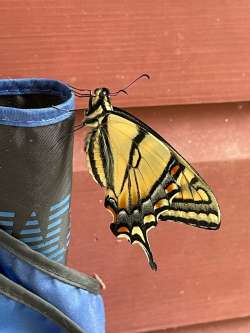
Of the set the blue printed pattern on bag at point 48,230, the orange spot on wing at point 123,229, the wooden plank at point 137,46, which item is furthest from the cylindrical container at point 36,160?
the wooden plank at point 137,46

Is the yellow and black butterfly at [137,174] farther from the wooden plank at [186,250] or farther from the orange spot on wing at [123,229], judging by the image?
the wooden plank at [186,250]

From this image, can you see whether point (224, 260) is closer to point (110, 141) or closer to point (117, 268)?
point (117, 268)

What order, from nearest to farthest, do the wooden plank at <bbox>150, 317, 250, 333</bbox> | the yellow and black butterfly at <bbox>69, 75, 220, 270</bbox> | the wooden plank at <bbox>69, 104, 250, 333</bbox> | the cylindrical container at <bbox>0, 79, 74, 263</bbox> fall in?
the cylindrical container at <bbox>0, 79, 74, 263</bbox>
the yellow and black butterfly at <bbox>69, 75, 220, 270</bbox>
the wooden plank at <bbox>69, 104, 250, 333</bbox>
the wooden plank at <bbox>150, 317, 250, 333</bbox>

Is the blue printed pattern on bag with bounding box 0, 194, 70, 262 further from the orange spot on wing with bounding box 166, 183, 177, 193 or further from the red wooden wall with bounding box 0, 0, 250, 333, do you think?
the red wooden wall with bounding box 0, 0, 250, 333

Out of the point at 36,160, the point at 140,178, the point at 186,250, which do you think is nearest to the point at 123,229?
the point at 140,178

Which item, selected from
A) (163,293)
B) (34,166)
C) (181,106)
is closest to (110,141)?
Answer: (34,166)

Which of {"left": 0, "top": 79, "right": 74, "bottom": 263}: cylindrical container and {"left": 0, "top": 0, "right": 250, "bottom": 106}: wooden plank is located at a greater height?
{"left": 0, "top": 0, "right": 250, "bottom": 106}: wooden plank

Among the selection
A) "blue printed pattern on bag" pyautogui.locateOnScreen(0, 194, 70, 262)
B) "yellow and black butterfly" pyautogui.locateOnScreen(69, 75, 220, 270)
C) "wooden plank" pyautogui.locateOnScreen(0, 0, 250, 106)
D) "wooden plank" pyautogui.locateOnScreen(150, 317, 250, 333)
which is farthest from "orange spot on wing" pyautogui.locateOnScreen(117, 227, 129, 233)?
"wooden plank" pyautogui.locateOnScreen(150, 317, 250, 333)

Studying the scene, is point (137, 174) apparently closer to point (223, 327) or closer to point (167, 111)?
point (167, 111)
